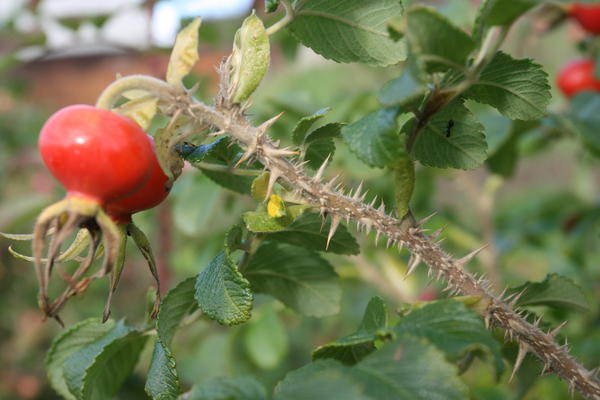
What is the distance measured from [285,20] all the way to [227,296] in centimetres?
40

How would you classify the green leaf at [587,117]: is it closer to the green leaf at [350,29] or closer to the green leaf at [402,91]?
the green leaf at [350,29]

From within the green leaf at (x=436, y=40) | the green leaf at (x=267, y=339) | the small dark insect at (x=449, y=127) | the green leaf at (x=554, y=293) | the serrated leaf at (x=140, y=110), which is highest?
the green leaf at (x=436, y=40)

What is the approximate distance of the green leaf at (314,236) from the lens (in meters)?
0.95

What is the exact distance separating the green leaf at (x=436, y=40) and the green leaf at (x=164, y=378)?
458mm

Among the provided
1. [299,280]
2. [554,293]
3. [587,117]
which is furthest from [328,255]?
[554,293]

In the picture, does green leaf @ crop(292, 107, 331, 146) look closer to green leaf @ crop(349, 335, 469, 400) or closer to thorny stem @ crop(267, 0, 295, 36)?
thorny stem @ crop(267, 0, 295, 36)

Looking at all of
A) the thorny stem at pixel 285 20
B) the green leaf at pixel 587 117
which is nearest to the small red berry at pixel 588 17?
the green leaf at pixel 587 117

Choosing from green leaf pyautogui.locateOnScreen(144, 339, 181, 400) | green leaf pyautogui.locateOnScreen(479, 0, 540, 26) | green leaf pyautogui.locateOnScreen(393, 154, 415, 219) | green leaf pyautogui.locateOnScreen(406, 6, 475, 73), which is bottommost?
green leaf pyautogui.locateOnScreen(144, 339, 181, 400)

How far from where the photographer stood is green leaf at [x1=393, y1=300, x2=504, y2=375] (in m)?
0.66

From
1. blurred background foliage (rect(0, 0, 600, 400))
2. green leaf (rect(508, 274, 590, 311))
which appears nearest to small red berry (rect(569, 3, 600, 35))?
blurred background foliage (rect(0, 0, 600, 400))

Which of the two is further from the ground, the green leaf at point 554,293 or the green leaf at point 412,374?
the green leaf at point 412,374

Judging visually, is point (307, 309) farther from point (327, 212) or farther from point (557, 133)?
point (557, 133)

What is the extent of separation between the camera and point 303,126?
0.87m

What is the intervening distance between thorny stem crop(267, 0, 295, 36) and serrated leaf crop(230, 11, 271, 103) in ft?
0.14
